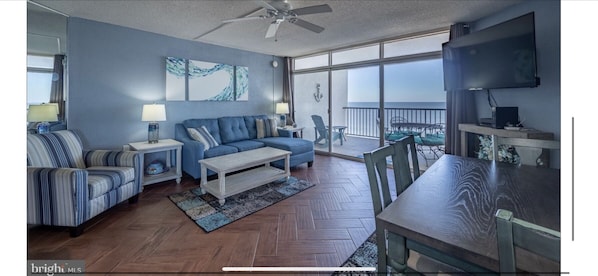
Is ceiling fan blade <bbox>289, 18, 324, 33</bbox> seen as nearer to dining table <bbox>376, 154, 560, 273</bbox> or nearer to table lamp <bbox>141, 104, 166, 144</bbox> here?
dining table <bbox>376, 154, 560, 273</bbox>

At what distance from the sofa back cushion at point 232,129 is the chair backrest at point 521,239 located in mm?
4192

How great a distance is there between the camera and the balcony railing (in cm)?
552

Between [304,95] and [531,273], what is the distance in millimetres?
5459

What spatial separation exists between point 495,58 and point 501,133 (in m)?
0.81

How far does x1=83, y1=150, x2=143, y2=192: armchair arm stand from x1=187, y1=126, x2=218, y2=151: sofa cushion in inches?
39.4

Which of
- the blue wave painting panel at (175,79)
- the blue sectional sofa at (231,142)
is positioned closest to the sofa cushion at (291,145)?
the blue sectional sofa at (231,142)

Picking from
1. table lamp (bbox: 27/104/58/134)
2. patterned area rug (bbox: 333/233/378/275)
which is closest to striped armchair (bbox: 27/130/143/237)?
table lamp (bbox: 27/104/58/134)

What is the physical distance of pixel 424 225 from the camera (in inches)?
34.1

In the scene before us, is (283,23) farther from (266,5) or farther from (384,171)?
(384,171)

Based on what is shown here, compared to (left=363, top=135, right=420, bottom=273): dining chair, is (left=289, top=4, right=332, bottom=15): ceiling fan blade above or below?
above

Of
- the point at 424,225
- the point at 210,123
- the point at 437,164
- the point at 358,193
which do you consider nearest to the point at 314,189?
the point at 358,193

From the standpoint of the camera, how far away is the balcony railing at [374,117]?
552 cm
